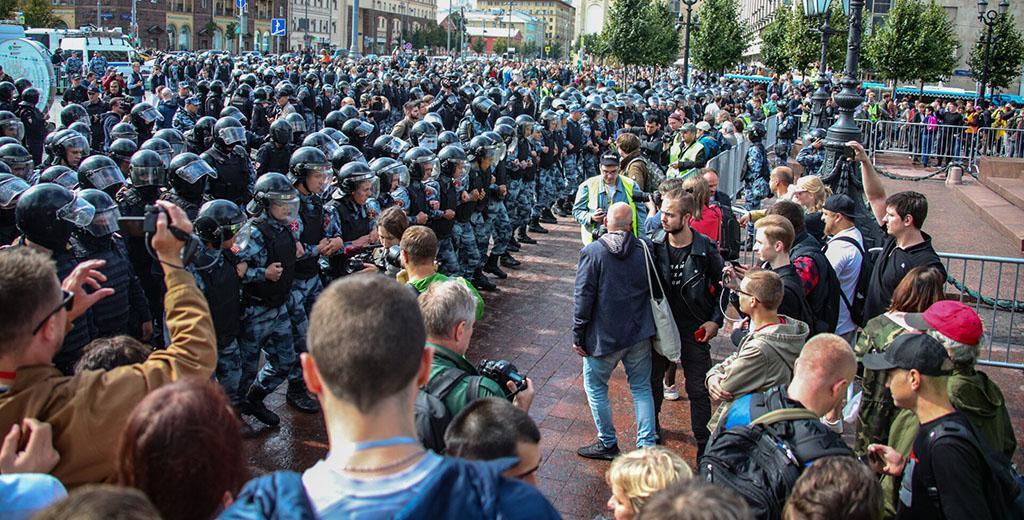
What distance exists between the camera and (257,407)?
22.0 ft

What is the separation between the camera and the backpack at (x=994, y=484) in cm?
342

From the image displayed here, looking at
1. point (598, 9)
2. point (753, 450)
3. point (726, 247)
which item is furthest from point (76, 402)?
point (598, 9)

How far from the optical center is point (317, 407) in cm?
697

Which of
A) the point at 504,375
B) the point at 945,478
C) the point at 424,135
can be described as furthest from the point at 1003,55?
the point at 504,375

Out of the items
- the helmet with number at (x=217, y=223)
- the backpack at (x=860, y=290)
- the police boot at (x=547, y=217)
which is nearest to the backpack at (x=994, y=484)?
the backpack at (x=860, y=290)

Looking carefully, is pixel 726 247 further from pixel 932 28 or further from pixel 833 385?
pixel 932 28

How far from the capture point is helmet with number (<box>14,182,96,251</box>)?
219 inches

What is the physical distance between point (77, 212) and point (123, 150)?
3833 mm

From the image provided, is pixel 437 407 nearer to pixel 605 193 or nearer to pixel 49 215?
pixel 49 215

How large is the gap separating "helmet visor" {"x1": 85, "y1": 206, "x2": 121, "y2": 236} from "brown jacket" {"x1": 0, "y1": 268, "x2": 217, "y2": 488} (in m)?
3.28

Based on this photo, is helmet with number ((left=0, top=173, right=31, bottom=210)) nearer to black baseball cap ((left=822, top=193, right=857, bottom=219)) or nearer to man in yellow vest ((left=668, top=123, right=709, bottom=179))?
black baseball cap ((left=822, top=193, right=857, bottom=219))

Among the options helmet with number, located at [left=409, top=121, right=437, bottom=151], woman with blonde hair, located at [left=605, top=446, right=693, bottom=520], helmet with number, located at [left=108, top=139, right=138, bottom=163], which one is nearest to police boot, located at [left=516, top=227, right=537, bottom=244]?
helmet with number, located at [left=409, top=121, right=437, bottom=151]

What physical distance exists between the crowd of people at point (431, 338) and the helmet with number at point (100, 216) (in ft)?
0.06

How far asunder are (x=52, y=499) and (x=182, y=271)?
85cm
